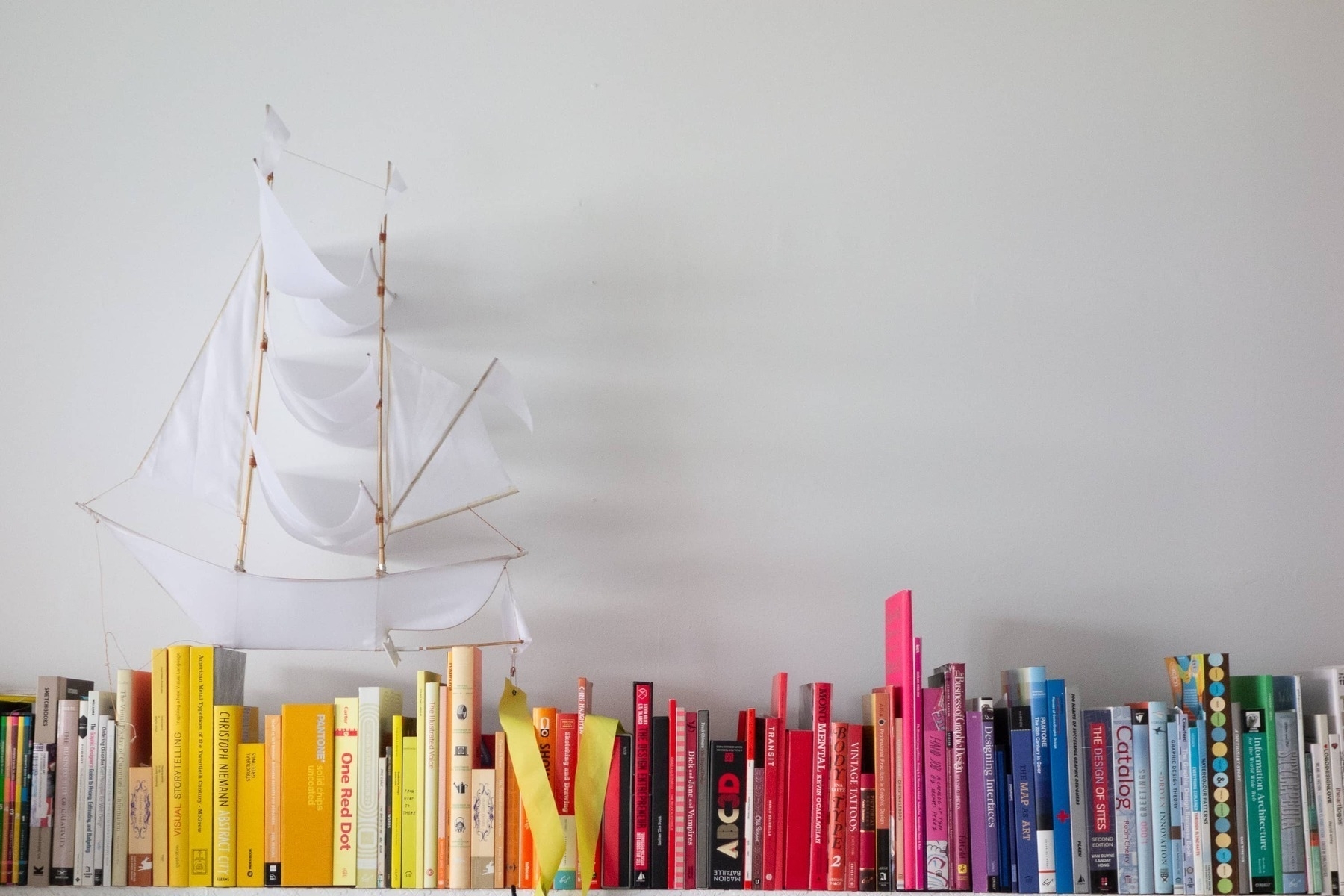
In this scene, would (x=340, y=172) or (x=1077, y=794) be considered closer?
(x=1077, y=794)

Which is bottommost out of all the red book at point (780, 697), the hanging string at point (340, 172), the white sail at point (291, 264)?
the red book at point (780, 697)

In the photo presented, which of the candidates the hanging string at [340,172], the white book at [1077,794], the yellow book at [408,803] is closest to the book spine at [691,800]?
the yellow book at [408,803]

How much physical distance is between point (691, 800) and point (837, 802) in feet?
0.55

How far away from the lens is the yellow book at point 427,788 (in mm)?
1288

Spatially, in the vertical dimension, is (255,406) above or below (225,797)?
above

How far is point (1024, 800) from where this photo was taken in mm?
1285

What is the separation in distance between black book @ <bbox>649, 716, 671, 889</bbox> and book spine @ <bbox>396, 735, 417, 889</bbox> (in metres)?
0.16

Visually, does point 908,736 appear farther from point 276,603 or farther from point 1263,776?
point 276,603

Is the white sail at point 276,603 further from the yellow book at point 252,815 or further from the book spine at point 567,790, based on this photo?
the book spine at point 567,790

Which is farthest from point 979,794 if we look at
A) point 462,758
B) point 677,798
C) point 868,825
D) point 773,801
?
point 462,758

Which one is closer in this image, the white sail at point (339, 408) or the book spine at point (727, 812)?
the book spine at point (727, 812)

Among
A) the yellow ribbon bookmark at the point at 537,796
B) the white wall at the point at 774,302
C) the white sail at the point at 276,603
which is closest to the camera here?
the yellow ribbon bookmark at the point at 537,796

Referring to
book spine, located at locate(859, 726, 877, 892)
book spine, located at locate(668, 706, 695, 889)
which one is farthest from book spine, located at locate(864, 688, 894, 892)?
book spine, located at locate(668, 706, 695, 889)

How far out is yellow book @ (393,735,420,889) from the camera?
1.30 metres
